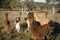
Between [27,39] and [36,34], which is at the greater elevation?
[36,34]

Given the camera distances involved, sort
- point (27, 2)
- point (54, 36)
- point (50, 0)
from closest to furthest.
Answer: point (54, 36)
point (27, 2)
point (50, 0)

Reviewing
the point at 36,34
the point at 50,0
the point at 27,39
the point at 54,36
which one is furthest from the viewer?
the point at 50,0

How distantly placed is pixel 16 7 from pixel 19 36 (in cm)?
1546

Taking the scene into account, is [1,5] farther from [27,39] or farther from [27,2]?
[27,39]

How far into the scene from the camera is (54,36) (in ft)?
30.3

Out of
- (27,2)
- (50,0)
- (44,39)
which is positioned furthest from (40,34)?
(50,0)

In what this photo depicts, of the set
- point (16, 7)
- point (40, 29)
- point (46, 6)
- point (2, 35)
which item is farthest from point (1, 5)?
point (40, 29)

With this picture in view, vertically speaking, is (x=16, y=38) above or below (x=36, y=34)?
below

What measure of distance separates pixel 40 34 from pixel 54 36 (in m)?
2.18

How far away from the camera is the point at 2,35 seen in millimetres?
9422

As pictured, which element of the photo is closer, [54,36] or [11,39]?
[11,39]

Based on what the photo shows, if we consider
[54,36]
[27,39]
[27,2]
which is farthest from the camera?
[27,2]

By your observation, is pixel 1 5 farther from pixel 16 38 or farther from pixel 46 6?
pixel 16 38

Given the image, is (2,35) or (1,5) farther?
(1,5)
